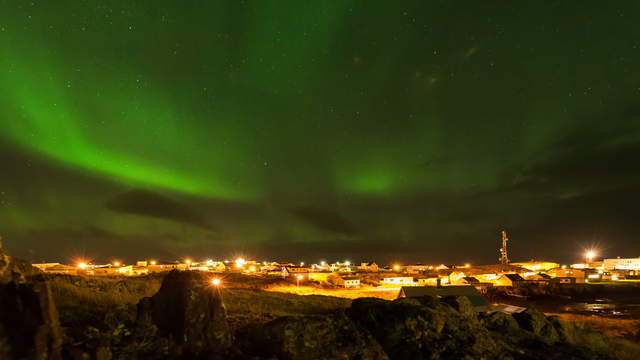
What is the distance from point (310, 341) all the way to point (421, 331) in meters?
8.42

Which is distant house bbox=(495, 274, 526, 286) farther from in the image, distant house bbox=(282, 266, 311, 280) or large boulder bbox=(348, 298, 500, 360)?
large boulder bbox=(348, 298, 500, 360)

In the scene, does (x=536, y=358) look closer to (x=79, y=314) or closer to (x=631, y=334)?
(x=79, y=314)

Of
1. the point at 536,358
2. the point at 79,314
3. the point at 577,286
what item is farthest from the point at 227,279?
the point at 577,286

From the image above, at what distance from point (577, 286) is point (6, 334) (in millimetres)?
139047

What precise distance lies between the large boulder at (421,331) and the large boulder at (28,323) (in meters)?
17.3

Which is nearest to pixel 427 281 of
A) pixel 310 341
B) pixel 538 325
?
pixel 538 325

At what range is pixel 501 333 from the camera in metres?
30.7

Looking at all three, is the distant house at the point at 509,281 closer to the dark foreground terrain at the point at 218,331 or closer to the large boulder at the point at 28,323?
the dark foreground terrain at the point at 218,331

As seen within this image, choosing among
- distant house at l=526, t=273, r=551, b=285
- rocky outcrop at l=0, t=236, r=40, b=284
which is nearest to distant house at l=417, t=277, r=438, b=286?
distant house at l=526, t=273, r=551, b=285

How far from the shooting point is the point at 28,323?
15.4 m

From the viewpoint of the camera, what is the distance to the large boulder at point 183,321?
1816 centimetres

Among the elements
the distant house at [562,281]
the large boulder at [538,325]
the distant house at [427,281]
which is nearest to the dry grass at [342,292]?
the distant house at [427,281]

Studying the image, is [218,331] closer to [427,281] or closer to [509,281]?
[427,281]

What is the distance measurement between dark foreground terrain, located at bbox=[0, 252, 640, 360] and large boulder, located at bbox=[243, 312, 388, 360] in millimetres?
60
